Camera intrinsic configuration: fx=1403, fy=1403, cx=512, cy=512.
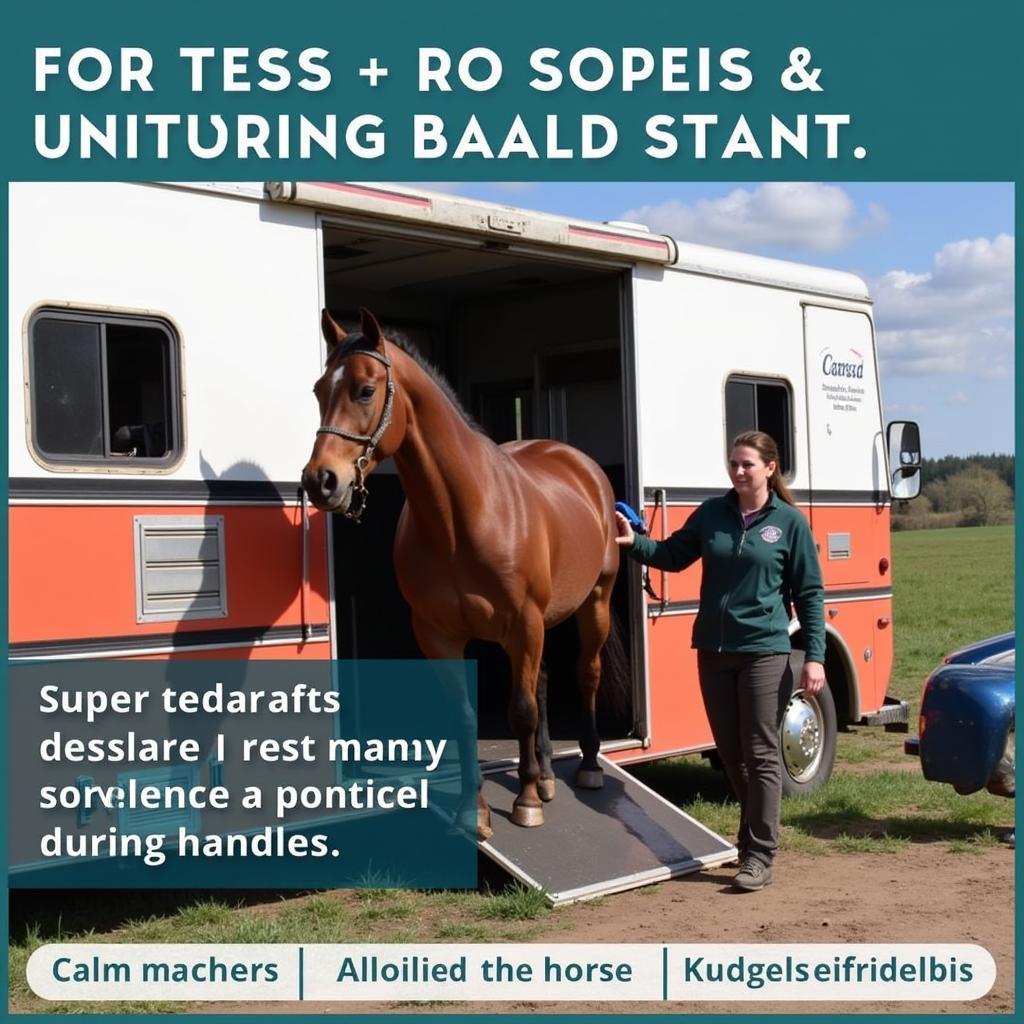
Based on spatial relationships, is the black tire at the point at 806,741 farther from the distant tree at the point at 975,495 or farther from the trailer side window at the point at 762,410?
the distant tree at the point at 975,495

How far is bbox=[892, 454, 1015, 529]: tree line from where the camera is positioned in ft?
186

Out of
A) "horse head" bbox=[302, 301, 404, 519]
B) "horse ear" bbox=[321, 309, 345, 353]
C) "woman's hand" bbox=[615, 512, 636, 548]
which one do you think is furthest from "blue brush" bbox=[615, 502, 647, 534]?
"horse ear" bbox=[321, 309, 345, 353]

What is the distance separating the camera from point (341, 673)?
7.87 metres

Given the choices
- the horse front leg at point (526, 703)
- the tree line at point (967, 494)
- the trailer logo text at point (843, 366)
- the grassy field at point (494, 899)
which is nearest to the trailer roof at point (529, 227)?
the trailer logo text at point (843, 366)

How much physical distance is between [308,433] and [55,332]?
1189 millimetres

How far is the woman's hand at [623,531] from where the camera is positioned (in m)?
6.56

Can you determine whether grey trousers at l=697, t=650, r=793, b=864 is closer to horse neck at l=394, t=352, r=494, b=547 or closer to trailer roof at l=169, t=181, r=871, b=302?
horse neck at l=394, t=352, r=494, b=547

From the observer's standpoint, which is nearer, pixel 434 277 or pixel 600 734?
pixel 600 734

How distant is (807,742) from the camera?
27.1 feet

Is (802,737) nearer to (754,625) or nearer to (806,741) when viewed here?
(806,741)

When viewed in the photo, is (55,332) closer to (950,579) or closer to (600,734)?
(600,734)

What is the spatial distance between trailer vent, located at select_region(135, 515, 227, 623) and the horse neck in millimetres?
867

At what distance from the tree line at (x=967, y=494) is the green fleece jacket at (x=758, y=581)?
5094 cm

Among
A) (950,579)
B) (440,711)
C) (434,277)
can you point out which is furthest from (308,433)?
(950,579)
